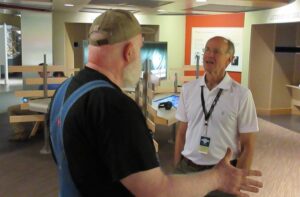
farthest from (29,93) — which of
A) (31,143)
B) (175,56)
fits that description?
(175,56)

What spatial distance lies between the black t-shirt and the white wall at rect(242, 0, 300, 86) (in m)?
6.09

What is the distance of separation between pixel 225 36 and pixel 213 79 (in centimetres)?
617

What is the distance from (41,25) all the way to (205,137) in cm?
704

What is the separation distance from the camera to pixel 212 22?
8703 mm

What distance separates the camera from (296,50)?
8438mm

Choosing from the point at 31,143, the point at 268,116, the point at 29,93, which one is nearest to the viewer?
the point at 29,93

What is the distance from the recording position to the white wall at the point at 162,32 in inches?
330

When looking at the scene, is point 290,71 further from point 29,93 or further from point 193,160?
point 193,160

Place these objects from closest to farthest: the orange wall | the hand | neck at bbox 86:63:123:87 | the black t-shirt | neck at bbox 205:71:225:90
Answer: the black t-shirt → neck at bbox 86:63:123:87 → the hand → neck at bbox 205:71:225:90 → the orange wall

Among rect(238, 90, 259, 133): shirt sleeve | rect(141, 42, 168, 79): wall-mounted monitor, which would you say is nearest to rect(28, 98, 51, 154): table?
rect(141, 42, 168, 79): wall-mounted monitor

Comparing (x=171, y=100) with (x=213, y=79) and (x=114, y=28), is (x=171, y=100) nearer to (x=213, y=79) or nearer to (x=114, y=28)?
(x=213, y=79)

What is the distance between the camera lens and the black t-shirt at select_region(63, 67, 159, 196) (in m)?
1.01

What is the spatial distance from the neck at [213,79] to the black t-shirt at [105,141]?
4.15ft

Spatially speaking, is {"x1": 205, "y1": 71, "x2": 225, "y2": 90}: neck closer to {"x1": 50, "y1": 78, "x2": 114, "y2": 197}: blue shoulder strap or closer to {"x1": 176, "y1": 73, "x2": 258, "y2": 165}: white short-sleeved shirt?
{"x1": 176, "y1": 73, "x2": 258, "y2": 165}: white short-sleeved shirt
